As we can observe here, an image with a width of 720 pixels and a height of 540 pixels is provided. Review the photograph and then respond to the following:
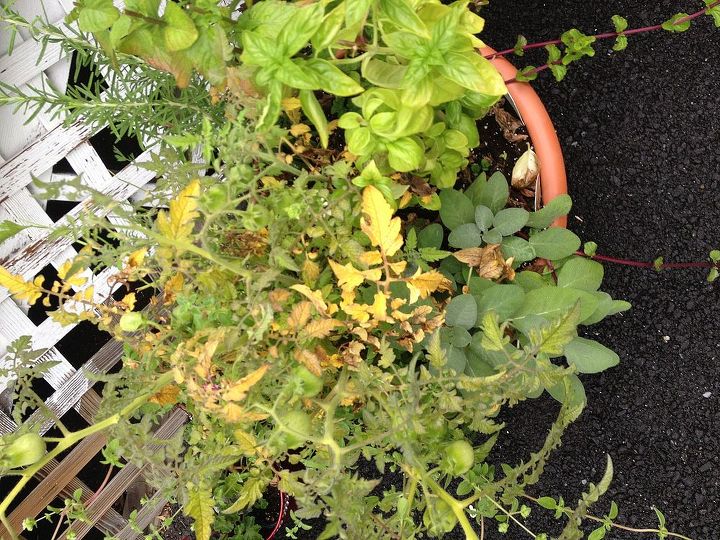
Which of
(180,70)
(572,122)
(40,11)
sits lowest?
(572,122)

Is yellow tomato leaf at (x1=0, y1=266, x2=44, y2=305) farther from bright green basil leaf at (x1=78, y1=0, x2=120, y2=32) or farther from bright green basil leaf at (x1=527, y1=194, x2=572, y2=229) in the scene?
bright green basil leaf at (x1=527, y1=194, x2=572, y2=229)

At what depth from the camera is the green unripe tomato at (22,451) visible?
22.7 inches

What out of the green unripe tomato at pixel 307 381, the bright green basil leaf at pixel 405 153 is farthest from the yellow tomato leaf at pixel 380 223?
the green unripe tomato at pixel 307 381

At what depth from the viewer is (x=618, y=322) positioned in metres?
1.21

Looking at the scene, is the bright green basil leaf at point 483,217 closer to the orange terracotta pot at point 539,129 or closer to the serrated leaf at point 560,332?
the orange terracotta pot at point 539,129

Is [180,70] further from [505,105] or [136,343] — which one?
[505,105]

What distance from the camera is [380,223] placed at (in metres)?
0.65

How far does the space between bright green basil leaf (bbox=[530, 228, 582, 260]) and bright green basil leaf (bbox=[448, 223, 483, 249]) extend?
74 millimetres

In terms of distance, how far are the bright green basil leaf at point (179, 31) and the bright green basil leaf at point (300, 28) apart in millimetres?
98

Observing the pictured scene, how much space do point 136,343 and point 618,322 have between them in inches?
34.7

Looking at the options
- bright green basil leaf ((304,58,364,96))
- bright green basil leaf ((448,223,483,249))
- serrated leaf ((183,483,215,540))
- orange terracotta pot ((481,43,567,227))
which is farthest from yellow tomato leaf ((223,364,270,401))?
orange terracotta pot ((481,43,567,227))

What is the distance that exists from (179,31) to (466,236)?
425 mm

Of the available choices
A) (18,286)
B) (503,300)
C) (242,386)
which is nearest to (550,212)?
(503,300)

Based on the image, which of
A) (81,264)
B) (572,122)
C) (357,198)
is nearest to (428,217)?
(357,198)
